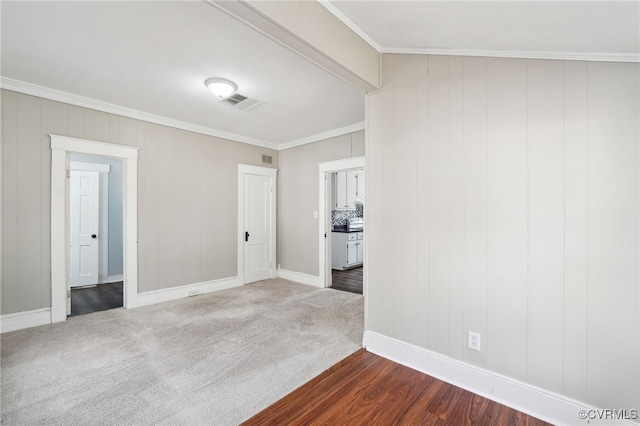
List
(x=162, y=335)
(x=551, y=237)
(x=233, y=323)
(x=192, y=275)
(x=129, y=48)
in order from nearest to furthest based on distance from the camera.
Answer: (x=551, y=237)
(x=129, y=48)
(x=162, y=335)
(x=233, y=323)
(x=192, y=275)

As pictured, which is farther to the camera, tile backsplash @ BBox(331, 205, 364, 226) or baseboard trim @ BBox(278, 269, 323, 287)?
tile backsplash @ BBox(331, 205, 364, 226)

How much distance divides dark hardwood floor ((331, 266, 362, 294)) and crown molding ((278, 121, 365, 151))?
8.56 ft

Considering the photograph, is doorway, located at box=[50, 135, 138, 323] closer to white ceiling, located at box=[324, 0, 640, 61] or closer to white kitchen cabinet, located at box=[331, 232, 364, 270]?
white ceiling, located at box=[324, 0, 640, 61]

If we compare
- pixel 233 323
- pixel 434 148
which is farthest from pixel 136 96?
pixel 434 148

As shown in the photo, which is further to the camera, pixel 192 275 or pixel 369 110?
pixel 192 275

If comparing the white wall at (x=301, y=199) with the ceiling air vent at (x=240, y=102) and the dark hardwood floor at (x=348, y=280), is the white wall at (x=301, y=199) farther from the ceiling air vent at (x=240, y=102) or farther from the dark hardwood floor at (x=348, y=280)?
the ceiling air vent at (x=240, y=102)

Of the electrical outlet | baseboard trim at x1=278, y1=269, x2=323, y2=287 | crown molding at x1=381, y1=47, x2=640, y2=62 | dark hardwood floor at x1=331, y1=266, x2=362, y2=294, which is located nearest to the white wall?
baseboard trim at x1=278, y1=269, x2=323, y2=287

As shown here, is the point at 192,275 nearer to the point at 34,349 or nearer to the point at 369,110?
the point at 34,349

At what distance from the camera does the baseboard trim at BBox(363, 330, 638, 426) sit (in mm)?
1674

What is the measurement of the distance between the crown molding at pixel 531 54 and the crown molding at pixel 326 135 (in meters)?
1.99

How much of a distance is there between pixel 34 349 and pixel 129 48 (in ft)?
9.34

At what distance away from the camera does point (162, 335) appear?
2.91 metres

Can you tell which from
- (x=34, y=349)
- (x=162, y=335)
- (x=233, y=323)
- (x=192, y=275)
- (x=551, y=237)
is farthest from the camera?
(x=192, y=275)

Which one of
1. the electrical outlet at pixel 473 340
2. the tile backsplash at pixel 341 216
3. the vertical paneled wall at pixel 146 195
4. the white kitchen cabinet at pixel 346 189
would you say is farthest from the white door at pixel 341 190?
the electrical outlet at pixel 473 340
